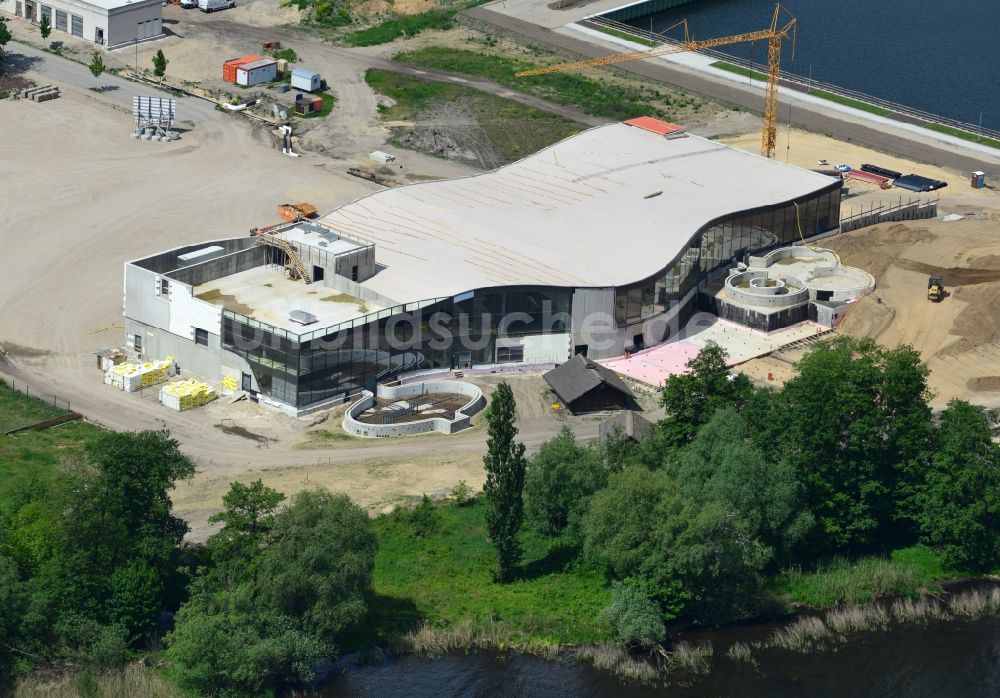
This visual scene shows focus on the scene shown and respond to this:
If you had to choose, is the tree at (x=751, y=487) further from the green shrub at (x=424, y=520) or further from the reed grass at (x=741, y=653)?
the green shrub at (x=424, y=520)

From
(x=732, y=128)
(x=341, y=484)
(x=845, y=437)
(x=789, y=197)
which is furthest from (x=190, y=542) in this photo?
(x=732, y=128)

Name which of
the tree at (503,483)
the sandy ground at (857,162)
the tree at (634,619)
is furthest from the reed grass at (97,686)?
the sandy ground at (857,162)

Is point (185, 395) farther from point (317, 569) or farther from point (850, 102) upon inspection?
point (850, 102)

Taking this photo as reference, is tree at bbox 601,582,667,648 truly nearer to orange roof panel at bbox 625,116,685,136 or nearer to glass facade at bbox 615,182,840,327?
glass facade at bbox 615,182,840,327

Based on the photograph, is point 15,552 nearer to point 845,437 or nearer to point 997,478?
point 845,437

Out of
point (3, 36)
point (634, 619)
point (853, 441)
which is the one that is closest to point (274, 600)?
point (634, 619)

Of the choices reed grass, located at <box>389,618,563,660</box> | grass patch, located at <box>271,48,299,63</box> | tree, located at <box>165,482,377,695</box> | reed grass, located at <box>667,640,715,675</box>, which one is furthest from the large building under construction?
A: grass patch, located at <box>271,48,299,63</box>
